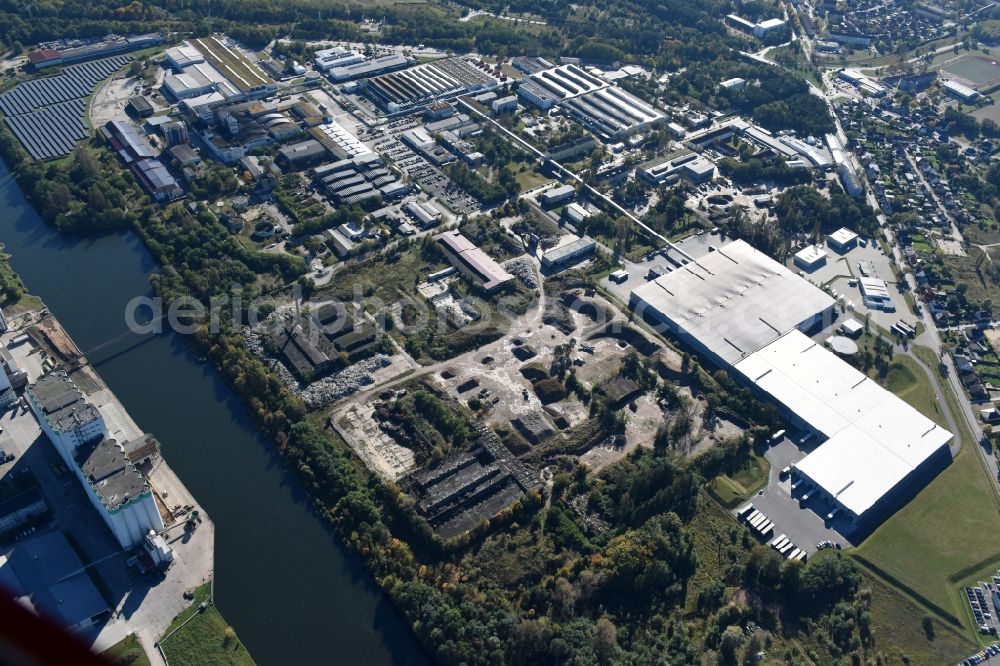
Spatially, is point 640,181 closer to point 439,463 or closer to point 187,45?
point 439,463

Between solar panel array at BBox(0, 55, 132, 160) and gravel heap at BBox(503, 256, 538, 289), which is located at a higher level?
solar panel array at BBox(0, 55, 132, 160)

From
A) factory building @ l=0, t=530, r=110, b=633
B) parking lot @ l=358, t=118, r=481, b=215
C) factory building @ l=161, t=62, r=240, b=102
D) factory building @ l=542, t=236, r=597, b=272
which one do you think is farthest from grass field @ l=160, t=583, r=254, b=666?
factory building @ l=161, t=62, r=240, b=102

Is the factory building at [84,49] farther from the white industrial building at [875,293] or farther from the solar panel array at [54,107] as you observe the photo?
the white industrial building at [875,293]

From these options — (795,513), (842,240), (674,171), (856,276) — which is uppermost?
(674,171)

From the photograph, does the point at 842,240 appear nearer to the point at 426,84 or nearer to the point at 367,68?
the point at 426,84

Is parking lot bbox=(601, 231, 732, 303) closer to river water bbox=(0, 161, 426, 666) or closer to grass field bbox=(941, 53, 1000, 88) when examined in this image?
river water bbox=(0, 161, 426, 666)

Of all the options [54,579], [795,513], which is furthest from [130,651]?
[795,513]
